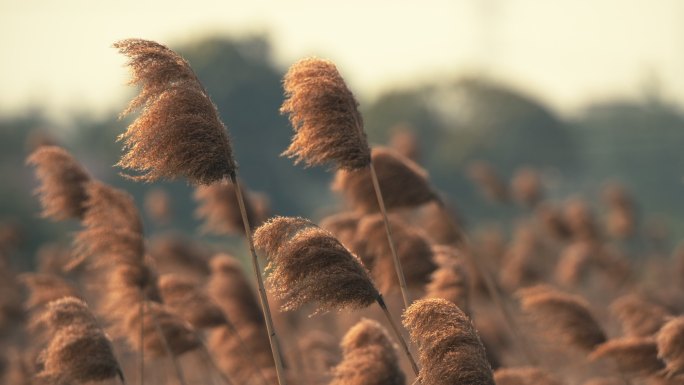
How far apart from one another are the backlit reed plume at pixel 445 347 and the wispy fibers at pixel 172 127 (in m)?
0.72

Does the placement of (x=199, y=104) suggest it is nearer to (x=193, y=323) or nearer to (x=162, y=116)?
(x=162, y=116)

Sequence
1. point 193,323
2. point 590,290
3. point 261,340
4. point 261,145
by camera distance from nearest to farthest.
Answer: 1. point 193,323
2. point 261,340
3. point 590,290
4. point 261,145

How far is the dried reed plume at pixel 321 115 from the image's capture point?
5.92 metres

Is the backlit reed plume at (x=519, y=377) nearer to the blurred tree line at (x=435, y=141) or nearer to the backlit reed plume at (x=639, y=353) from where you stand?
the backlit reed plume at (x=639, y=353)

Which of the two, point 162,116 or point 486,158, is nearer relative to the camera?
point 162,116

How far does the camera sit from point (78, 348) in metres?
6.63

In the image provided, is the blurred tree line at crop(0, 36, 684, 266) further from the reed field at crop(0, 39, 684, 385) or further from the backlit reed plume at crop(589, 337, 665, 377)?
the backlit reed plume at crop(589, 337, 665, 377)

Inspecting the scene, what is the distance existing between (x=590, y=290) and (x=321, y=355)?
15.8 m

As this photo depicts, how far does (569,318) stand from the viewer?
8367 mm

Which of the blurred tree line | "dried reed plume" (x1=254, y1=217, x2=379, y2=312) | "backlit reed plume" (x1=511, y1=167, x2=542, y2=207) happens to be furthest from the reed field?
the blurred tree line

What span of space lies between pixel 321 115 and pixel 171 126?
89cm

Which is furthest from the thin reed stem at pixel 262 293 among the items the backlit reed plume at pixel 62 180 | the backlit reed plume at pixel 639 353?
the backlit reed plume at pixel 639 353

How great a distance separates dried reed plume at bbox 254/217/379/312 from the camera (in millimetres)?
5355

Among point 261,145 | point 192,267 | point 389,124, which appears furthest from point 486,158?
point 192,267
